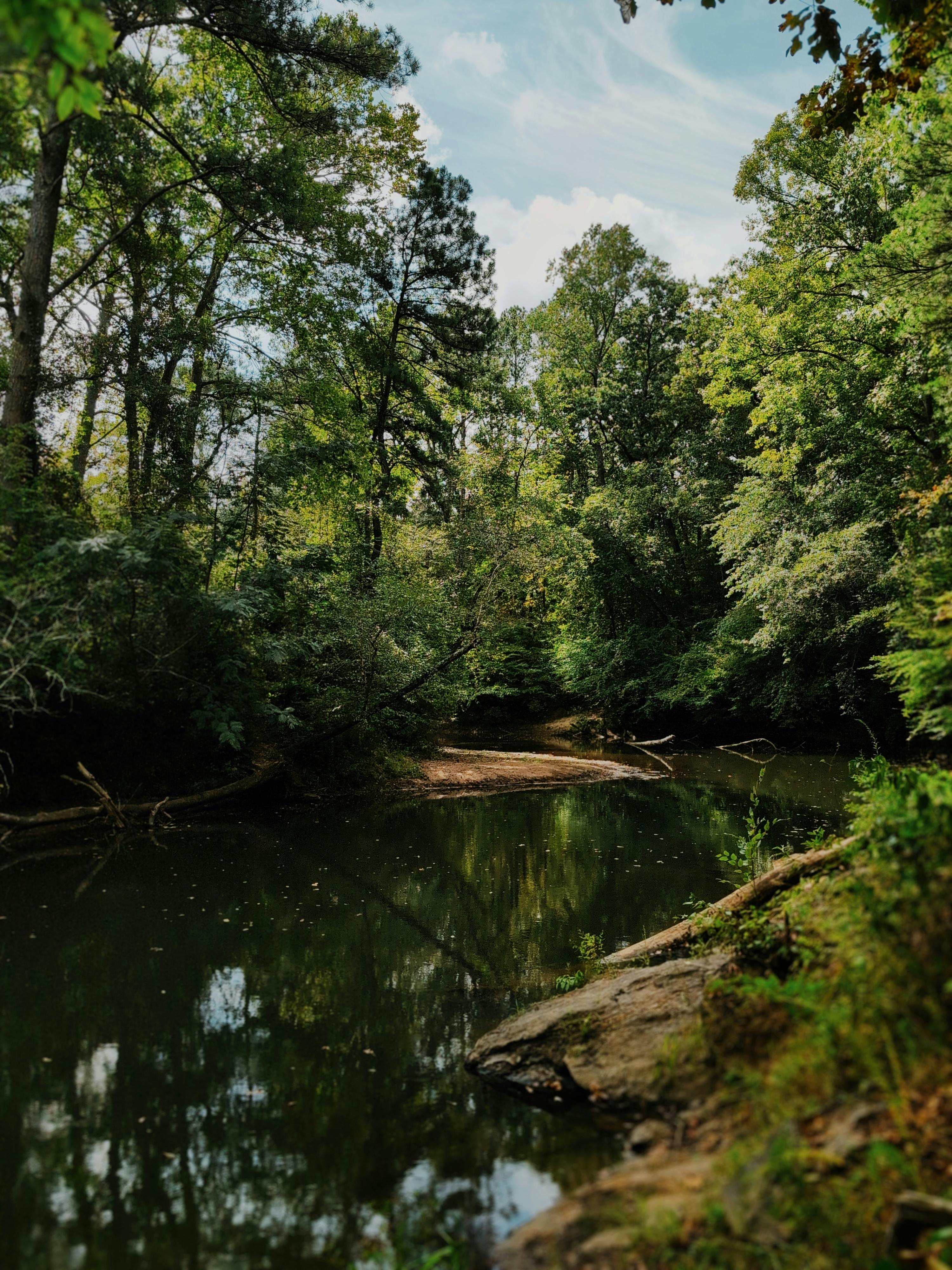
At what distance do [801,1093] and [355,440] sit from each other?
636 inches

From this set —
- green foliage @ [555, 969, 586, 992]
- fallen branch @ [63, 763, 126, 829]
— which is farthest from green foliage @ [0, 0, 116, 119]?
fallen branch @ [63, 763, 126, 829]

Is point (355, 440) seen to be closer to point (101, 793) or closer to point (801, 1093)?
point (101, 793)

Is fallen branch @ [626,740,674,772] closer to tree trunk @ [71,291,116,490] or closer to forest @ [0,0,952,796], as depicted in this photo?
forest @ [0,0,952,796]

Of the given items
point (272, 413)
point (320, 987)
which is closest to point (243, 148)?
point (272, 413)

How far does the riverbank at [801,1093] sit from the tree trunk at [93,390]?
11.6 m

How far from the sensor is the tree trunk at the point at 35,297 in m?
10.8

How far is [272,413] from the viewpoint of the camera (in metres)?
15.4

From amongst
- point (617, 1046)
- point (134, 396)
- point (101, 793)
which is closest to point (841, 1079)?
point (617, 1046)

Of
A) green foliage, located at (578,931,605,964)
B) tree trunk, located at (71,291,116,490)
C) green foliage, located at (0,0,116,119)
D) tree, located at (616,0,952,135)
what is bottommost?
green foliage, located at (578,931,605,964)

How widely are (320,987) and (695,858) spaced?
5.60 m

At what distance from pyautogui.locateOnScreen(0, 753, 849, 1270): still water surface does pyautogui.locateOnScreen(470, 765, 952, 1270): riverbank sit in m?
0.49

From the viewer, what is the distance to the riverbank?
7.02 feet

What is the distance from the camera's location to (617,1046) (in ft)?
13.4

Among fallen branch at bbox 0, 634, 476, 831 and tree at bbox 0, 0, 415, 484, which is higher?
tree at bbox 0, 0, 415, 484
